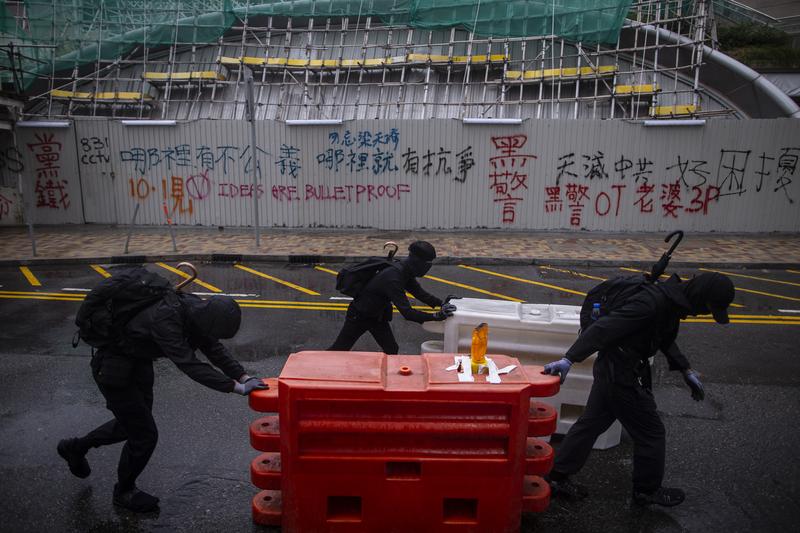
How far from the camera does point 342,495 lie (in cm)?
315

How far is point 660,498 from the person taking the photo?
12.1 feet

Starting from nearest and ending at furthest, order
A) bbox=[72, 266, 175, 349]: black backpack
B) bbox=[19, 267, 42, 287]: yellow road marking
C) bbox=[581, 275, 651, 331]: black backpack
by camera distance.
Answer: bbox=[72, 266, 175, 349]: black backpack → bbox=[581, 275, 651, 331]: black backpack → bbox=[19, 267, 42, 287]: yellow road marking

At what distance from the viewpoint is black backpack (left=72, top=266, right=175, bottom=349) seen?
3283mm

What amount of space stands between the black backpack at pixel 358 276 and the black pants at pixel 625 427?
2.09 metres

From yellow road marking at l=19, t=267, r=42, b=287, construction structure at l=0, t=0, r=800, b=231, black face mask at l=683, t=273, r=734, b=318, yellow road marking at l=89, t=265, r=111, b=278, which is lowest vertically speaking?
yellow road marking at l=19, t=267, r=42, b=287

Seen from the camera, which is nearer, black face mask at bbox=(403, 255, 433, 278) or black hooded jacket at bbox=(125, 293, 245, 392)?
black hooded jacket at bbox=(125, 293, 245, 392)

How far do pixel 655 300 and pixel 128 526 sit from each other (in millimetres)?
3437

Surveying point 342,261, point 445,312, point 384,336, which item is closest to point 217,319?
point 445,312

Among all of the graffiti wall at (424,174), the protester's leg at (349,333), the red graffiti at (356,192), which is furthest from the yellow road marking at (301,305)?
the red graffiti at (356,192)

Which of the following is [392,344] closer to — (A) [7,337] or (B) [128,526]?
(B) [128,526]

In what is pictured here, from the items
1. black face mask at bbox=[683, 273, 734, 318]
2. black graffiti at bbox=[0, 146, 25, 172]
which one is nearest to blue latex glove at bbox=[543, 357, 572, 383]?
black face mask at bbox=[683, 273, 734, 318]

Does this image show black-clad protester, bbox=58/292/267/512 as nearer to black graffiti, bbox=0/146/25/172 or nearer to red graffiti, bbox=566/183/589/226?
red graffiti, bbox=566/183/589/226

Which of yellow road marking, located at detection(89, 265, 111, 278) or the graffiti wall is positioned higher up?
the graffiti wall

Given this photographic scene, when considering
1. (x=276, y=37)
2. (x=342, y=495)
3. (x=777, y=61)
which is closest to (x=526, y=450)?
(x=342, y=495)
